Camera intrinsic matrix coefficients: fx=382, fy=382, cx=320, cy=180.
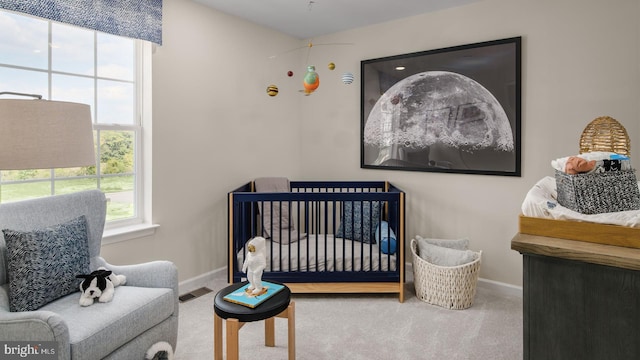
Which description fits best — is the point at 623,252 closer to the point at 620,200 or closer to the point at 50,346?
the point at 620,200

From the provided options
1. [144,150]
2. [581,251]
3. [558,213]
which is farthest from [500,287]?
[144,150]

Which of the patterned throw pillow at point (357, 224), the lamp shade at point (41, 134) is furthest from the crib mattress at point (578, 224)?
the patterned throw pillow at point (357, 224)

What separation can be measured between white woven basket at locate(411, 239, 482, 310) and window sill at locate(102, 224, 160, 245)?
2.17 meters

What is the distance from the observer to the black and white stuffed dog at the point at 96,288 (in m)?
1.87

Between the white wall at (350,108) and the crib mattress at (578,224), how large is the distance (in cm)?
231

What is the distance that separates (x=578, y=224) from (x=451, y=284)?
2069 millimetres

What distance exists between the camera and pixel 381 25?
3.77 m

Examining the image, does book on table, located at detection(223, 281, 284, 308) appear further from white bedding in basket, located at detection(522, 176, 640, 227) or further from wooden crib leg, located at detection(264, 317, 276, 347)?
white bedding in basket, located at detection(522, 176, 640, 227)

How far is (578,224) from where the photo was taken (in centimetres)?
92

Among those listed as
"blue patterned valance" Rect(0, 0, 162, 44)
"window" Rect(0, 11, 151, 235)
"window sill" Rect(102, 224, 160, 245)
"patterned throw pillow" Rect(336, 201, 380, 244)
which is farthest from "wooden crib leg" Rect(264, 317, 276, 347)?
"blue patterned valance" Rect(0, 0, 162, 44)

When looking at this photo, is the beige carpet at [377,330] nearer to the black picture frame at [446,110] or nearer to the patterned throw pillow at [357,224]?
the patterned throw pillow at [357,224]

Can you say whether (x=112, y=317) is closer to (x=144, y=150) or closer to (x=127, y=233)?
(x=127, y=233)

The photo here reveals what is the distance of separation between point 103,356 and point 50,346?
29 centimetres

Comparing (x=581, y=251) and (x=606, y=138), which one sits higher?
(x=606, y=138)
